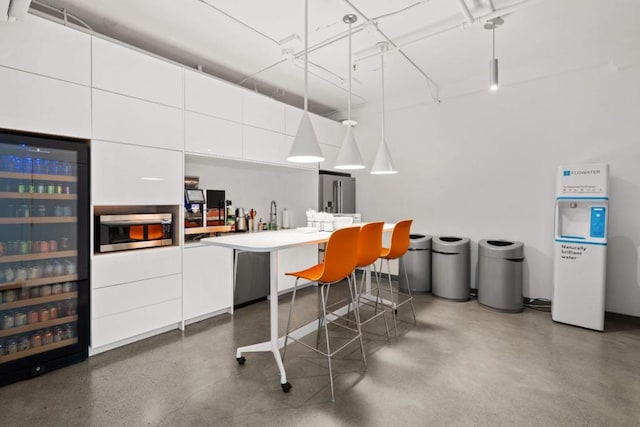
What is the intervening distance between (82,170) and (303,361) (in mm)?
2414

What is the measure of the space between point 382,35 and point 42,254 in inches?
141

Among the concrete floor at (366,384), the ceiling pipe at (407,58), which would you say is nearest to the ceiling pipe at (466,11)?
the ceiling pipe at (407,58)

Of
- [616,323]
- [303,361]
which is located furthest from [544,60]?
[303,361]

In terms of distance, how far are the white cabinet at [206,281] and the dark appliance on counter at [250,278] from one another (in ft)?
0.46

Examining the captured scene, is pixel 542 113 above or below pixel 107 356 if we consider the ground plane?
above

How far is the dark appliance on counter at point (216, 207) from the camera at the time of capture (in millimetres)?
3658

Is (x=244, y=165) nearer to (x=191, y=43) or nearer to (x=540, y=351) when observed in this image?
(x=191, y=43)

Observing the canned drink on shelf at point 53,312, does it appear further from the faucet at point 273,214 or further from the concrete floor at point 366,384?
the faucet at point 273,214

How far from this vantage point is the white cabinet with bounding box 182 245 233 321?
3.24 metres

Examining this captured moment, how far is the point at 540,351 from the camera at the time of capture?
274 centimetres

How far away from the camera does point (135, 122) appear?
111 inches

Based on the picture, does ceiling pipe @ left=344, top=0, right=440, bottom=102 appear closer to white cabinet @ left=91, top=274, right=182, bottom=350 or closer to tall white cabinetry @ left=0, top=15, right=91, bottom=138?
tall white cabinetry @ left=0, top=15, right=91, bottom=138

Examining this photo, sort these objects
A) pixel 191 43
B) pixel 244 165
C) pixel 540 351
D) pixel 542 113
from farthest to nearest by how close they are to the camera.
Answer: pixel 244 165 → pixel 542 113 → pixel 191 43 → pixel 540 351

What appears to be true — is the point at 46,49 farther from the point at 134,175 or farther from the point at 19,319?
the point at 19,319
